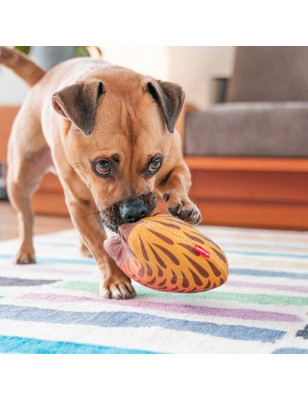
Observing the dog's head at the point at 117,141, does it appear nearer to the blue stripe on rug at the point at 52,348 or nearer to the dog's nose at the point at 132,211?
the dog's nose at the point at 132,211

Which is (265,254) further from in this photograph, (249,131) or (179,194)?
(249,131)

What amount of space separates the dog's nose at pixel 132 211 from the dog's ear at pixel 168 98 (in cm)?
32

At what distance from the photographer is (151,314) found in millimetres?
1794

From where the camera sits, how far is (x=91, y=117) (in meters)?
1.89

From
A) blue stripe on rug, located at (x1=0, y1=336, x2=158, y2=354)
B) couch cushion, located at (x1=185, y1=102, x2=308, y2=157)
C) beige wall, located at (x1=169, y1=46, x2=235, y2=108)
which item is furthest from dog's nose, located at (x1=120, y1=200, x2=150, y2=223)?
beige wall, located at (x1=169, y1=46, x2=235, y2=108)

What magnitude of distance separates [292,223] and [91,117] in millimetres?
2696

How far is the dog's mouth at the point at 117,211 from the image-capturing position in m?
1.88

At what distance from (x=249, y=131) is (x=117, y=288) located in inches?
95.7

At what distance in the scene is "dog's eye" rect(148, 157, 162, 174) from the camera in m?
1.96

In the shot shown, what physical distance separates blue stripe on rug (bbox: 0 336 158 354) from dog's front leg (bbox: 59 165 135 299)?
56 cm

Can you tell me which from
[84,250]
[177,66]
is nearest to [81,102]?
[84,250]
